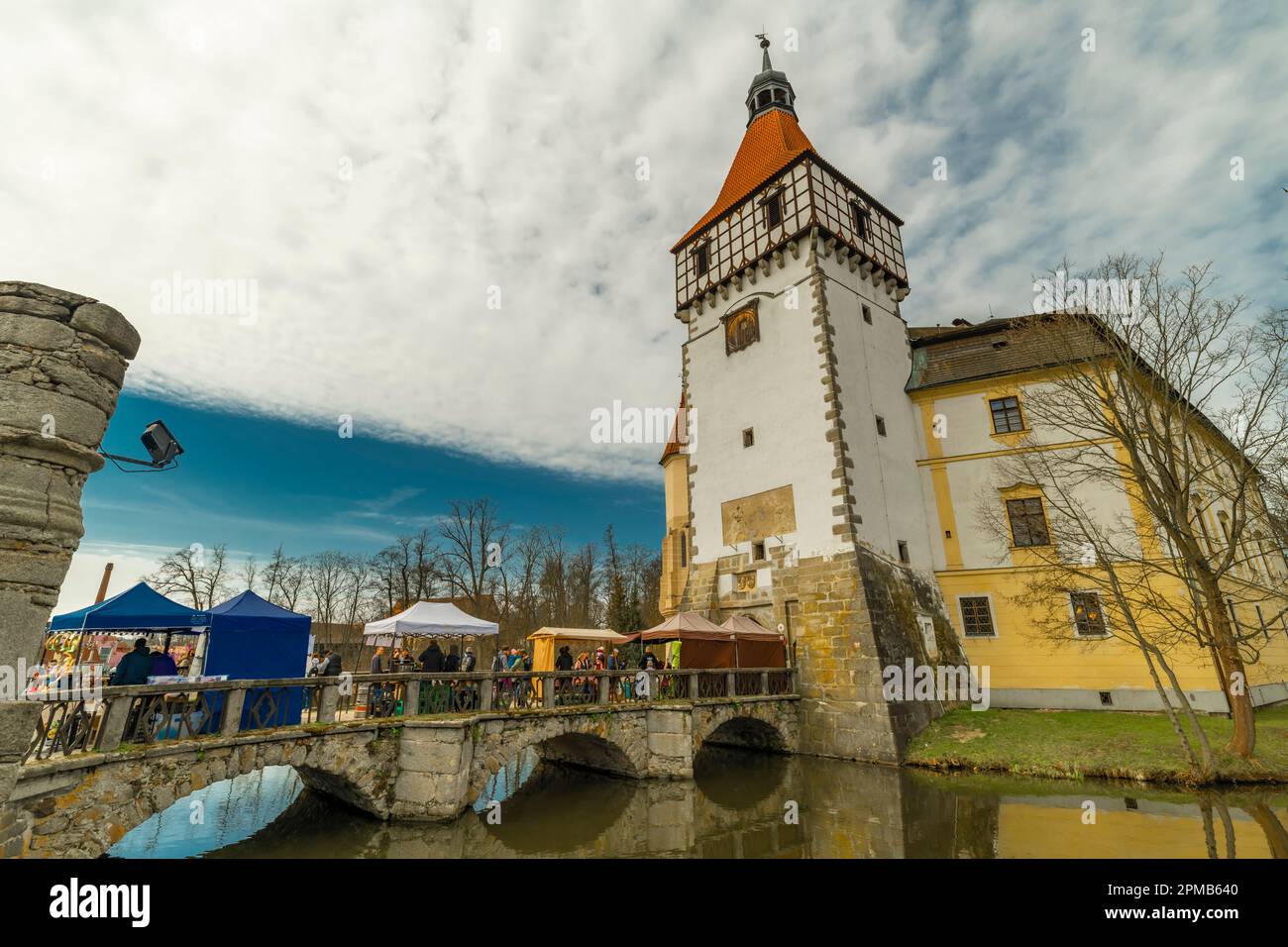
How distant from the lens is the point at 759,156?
25938 mm

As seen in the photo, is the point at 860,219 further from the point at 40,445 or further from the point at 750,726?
the point at 40,445

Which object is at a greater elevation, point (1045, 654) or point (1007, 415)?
point (1007, 415)

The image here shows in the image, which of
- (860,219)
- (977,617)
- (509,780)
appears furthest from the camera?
(860,219)

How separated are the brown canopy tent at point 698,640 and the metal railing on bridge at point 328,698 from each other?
0.48 metres

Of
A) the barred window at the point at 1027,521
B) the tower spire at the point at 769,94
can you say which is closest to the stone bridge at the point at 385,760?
the barred window at the point at 1027,521

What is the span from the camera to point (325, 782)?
40.4ft

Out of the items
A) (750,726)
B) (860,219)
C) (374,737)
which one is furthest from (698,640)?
(860,219)

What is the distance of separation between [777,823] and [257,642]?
11.1m

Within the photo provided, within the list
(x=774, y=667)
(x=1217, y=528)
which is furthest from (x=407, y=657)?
(x=1217, y=528)

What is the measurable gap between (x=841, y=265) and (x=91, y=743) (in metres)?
23.8

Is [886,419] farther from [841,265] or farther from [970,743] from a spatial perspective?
[970,743]

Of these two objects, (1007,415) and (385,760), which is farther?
(1007,415)

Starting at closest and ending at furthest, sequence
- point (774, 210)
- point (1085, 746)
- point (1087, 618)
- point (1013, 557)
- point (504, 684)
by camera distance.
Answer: point (504, 684), point (1085, 746), point (1087, 618), point (1013, 557), point (774, 210)

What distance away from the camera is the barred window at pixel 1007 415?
20641 millimetres
